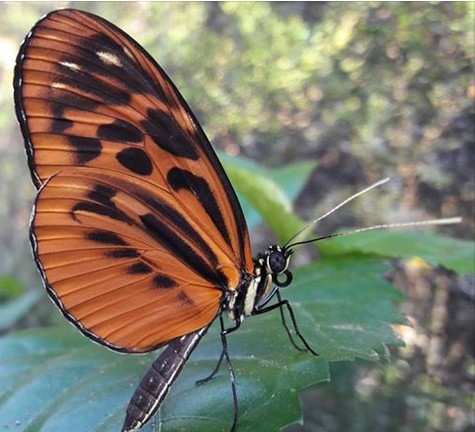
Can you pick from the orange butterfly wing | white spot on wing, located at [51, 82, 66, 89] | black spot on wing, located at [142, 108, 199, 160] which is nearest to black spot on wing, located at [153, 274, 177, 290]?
the orange butterfly wing

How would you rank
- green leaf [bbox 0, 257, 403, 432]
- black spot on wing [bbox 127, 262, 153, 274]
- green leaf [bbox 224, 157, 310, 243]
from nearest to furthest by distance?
green leaf [bbox 0, 257, 403, 432] < black spot on wing [bbox 127, 262, 153, 274] < green leaf [bbox 224, 157, 310, 243]

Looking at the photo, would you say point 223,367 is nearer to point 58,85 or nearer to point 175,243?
point 175,243

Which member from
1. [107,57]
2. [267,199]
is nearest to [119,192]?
[107,57]

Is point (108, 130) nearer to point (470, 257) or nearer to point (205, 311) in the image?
point (205, 311)

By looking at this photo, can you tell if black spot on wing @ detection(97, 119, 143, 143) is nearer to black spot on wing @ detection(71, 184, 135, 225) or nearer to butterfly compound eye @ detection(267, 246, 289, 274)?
black spot on wing @ detection(71, 184, 135, 225)

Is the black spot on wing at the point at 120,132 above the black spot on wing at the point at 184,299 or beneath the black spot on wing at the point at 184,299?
above

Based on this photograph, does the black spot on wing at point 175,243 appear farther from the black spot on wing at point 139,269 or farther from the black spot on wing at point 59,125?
the black spot on wing at point 59,125

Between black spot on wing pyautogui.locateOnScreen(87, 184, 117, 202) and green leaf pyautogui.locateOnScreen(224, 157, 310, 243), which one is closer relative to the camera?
black spot on wing pyautogui.locateOnScreen(87, 184, 117, 202)

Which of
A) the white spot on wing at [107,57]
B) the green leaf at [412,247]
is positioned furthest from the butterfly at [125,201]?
the green leaf at [412,247]
